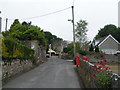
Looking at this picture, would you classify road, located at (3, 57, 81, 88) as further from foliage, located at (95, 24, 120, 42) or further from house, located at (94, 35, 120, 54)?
foliage, located at (95, 24, 120, 42)

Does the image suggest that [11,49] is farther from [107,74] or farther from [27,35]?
[27,35]

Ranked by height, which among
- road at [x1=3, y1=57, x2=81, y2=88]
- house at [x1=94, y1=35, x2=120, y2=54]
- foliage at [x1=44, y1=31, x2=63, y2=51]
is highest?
foliage at [x1=44, y1=31, x2=63, y2=51]

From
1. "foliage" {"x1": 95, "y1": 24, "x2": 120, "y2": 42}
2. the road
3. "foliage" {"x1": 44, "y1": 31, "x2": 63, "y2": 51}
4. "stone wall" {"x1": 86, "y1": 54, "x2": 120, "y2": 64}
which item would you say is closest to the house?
"foliage" {"x1": 95, "y1": 24, "x2": 120, "y2": 42}

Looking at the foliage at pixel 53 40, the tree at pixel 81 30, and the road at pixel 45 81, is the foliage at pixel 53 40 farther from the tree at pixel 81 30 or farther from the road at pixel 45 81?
the road at pixel 45 81

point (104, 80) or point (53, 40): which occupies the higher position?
point (53, 40)

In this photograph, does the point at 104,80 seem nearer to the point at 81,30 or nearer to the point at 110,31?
the point at 81,30

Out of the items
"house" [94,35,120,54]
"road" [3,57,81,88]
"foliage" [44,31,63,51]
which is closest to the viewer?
"road" [3,57,81,88]

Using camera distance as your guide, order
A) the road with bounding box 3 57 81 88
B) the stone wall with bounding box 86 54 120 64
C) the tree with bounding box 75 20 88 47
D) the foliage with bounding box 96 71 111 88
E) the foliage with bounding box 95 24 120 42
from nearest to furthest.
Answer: the foliage with bounding box 96 71 111 88 → the road with bounding box 3 57 81 88 → the stone wall with bounding box 86 54 120 64 → the tree with bounding box 75 20 88 47 → the foliage with bounding box 95 24 120 42

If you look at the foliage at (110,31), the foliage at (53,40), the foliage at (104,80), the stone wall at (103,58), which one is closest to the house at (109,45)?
the foliage at (110,31)

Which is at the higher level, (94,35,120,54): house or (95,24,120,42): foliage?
(95,24,120,42): foliage

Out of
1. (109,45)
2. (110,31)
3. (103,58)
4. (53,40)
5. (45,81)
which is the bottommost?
(45,81)

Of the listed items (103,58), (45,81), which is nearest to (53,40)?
(103,58)

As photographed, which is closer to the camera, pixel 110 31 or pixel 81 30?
pixel 81 30

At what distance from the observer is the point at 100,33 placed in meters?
85.0
